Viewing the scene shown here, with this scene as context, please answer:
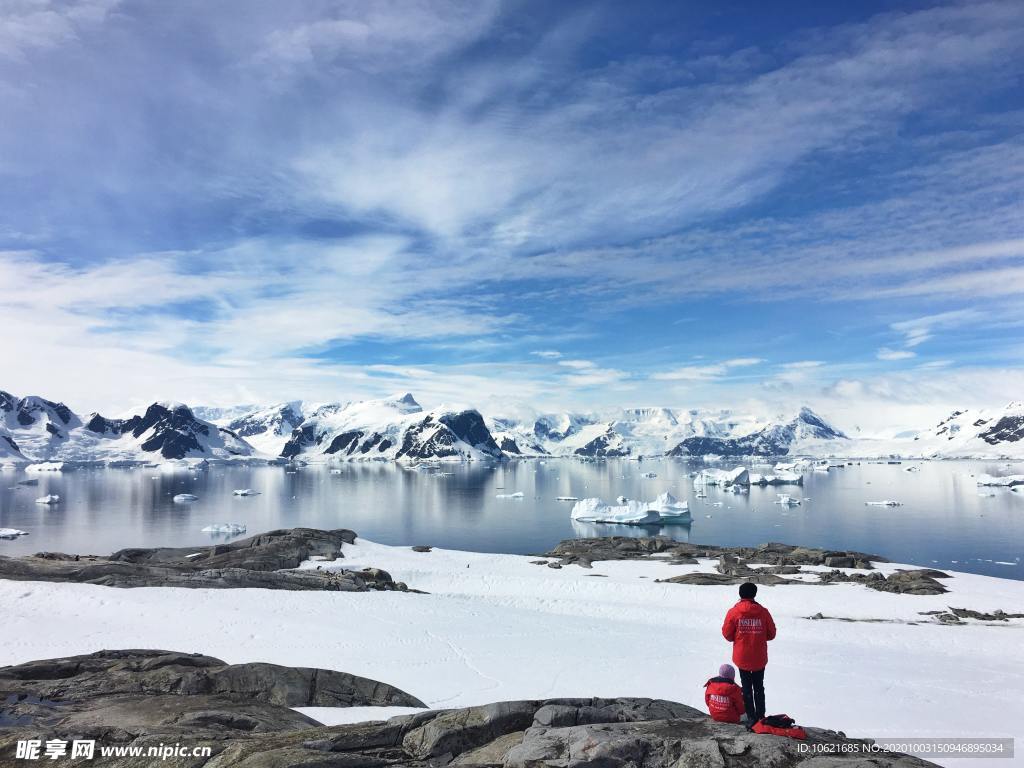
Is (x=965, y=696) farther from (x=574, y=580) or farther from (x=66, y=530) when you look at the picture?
(x=66, y=530)

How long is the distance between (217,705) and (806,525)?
79.3m

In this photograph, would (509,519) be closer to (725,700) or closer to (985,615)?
(985,615)

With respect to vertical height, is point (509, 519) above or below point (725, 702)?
below

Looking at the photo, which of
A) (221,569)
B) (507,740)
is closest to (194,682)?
(507,740)

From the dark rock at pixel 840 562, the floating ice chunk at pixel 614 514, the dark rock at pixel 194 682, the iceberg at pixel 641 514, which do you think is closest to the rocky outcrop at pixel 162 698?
the dark rock at pixel 194 682

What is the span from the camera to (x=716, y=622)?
27125mm

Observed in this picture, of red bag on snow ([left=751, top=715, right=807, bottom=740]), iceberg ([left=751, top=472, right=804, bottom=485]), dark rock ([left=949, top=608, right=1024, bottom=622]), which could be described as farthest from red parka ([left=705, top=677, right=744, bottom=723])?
iceberg ([left=751, top=472, right=804, bottom=485])

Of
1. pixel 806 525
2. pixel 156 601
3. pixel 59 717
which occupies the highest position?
pixel 59 717

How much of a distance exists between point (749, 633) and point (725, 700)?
112 centimetres

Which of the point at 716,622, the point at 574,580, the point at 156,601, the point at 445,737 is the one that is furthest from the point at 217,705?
the point at 574,580

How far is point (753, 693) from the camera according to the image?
31.7 feet

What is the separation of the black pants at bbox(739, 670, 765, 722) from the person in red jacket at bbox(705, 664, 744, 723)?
1.40 feet

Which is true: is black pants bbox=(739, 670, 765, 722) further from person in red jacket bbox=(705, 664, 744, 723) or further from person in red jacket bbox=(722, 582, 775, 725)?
person in red jacket bbox=(705, 664, 744, 723)

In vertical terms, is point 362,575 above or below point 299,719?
below
